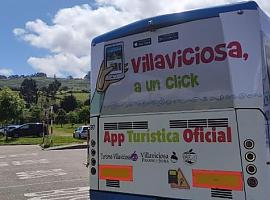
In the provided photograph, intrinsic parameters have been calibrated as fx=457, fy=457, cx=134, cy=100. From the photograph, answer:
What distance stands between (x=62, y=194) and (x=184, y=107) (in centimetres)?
599

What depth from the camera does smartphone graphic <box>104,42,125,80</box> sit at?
699 centimetres

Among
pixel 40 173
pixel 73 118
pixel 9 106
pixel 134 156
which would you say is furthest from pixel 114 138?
pixel 73 118

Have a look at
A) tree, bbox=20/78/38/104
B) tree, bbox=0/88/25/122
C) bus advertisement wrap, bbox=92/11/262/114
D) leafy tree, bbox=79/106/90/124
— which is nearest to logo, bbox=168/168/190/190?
bus advertisement wrap, bbox=92/11/262/114

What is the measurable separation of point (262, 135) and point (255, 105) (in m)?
0.36

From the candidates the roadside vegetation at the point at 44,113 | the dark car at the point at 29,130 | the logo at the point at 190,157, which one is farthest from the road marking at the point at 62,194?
the dark car at the point at 29,130

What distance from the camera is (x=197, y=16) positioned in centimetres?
608

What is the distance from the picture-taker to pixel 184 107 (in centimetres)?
614

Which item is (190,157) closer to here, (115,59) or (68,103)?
(115,59)

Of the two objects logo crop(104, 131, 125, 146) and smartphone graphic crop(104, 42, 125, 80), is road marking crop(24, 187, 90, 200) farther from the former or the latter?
smartphone graphic crop(104, 42, 125, 80)

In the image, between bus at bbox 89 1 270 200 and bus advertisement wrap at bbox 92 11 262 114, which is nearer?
bus at bbox 89 1 270 200

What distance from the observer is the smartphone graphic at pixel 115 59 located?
6988 mm

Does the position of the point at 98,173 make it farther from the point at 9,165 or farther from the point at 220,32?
the point at 9,165

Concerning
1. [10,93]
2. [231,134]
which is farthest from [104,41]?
[10,93]

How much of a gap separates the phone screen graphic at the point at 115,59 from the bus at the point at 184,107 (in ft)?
0.05
